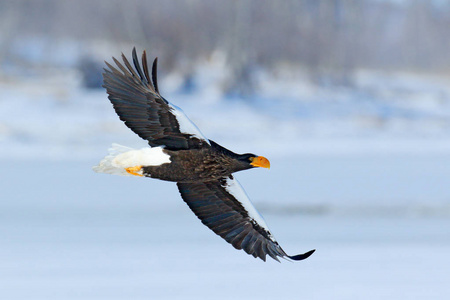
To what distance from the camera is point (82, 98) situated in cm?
1348

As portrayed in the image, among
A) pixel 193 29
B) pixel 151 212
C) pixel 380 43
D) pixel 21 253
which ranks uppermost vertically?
pixel 380 43

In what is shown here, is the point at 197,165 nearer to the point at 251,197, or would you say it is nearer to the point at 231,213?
the point at 231,213

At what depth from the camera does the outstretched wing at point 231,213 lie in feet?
15.1

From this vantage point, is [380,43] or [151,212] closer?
[151,212]

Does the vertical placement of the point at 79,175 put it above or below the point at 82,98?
below

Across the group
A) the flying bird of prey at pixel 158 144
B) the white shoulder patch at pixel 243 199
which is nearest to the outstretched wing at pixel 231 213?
the white shoulder patch at pixel 243 199

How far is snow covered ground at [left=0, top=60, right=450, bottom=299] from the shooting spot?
17.4 ft

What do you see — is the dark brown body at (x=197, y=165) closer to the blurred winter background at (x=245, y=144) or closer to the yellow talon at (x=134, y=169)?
the yellow talon at (x=134, y=169)

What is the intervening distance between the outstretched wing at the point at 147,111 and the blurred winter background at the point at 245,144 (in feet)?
3.91

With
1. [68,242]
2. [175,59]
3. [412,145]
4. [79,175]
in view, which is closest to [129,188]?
[79,175]

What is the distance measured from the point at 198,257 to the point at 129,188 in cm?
265

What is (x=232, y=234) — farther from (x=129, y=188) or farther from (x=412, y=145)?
(x=412, y=145)

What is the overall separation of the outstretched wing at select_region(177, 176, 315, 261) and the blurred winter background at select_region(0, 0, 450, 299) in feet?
1.83

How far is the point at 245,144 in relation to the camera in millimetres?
11242
